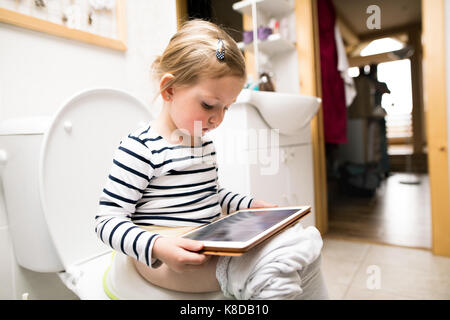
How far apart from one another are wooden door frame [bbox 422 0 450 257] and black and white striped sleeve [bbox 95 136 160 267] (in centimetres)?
109

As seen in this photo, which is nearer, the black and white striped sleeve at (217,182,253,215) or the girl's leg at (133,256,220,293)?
the girl's leg at (133,256,220,293)

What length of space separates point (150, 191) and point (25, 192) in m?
0.33

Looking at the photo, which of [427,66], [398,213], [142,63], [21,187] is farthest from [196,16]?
[398,213]

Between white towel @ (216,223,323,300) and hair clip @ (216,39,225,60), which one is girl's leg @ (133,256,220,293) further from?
hair clip @ (216,39,225,60)

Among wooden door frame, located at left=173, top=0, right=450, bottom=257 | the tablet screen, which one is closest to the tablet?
the tablet screen

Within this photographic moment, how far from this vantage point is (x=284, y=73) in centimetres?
110

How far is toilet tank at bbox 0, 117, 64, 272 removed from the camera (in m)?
0.60

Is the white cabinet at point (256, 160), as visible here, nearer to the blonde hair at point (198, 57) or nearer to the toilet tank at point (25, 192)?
the blonde hair at point (198, 57)

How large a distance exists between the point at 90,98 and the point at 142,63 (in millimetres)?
181

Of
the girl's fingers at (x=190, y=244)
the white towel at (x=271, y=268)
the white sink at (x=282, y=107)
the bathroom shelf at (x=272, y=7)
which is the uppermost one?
the bathroom shelf at (x=272, y=7)

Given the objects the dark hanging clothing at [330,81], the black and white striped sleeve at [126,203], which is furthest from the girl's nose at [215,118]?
the dark hanging clothing at [330,81]

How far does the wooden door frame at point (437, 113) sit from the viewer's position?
108cm

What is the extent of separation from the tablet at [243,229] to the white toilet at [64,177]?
0.26m

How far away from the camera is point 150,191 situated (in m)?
0.47
